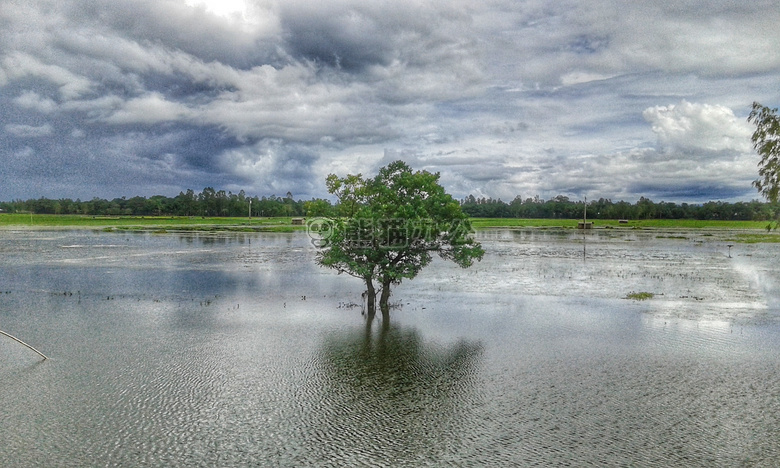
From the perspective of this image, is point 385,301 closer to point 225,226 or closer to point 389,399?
point 389,399

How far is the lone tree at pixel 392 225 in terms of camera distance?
26.1m

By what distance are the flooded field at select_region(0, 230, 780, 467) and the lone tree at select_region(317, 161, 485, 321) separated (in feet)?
10.1

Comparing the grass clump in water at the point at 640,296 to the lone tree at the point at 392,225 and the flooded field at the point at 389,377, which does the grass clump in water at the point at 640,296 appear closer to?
the flooded field at the point at 389,377

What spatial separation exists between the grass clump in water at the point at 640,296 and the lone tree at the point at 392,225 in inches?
503

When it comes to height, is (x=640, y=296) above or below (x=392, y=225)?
below

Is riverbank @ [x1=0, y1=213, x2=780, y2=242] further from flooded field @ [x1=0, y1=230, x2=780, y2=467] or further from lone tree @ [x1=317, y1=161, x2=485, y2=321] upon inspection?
lone tree @ [x1=317, y1=161, x2=485, y2=321]

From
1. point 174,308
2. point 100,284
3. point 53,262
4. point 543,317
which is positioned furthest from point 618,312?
point 53,262

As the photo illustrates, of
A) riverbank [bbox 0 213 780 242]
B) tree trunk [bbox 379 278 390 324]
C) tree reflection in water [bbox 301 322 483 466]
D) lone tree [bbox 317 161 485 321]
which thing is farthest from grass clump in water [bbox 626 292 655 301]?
riverbank [bbox 0 213 780 242]

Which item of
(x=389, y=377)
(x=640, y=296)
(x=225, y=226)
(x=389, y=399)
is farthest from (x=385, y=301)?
(x=225, y=226)

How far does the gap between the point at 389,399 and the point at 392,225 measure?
39.7 ft

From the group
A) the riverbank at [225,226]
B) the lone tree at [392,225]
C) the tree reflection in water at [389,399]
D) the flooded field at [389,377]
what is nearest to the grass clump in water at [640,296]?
the flooded field at [389,377]

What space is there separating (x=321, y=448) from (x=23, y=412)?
28.2ft

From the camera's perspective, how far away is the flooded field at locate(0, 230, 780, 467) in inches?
485

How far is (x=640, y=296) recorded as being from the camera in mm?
33531
